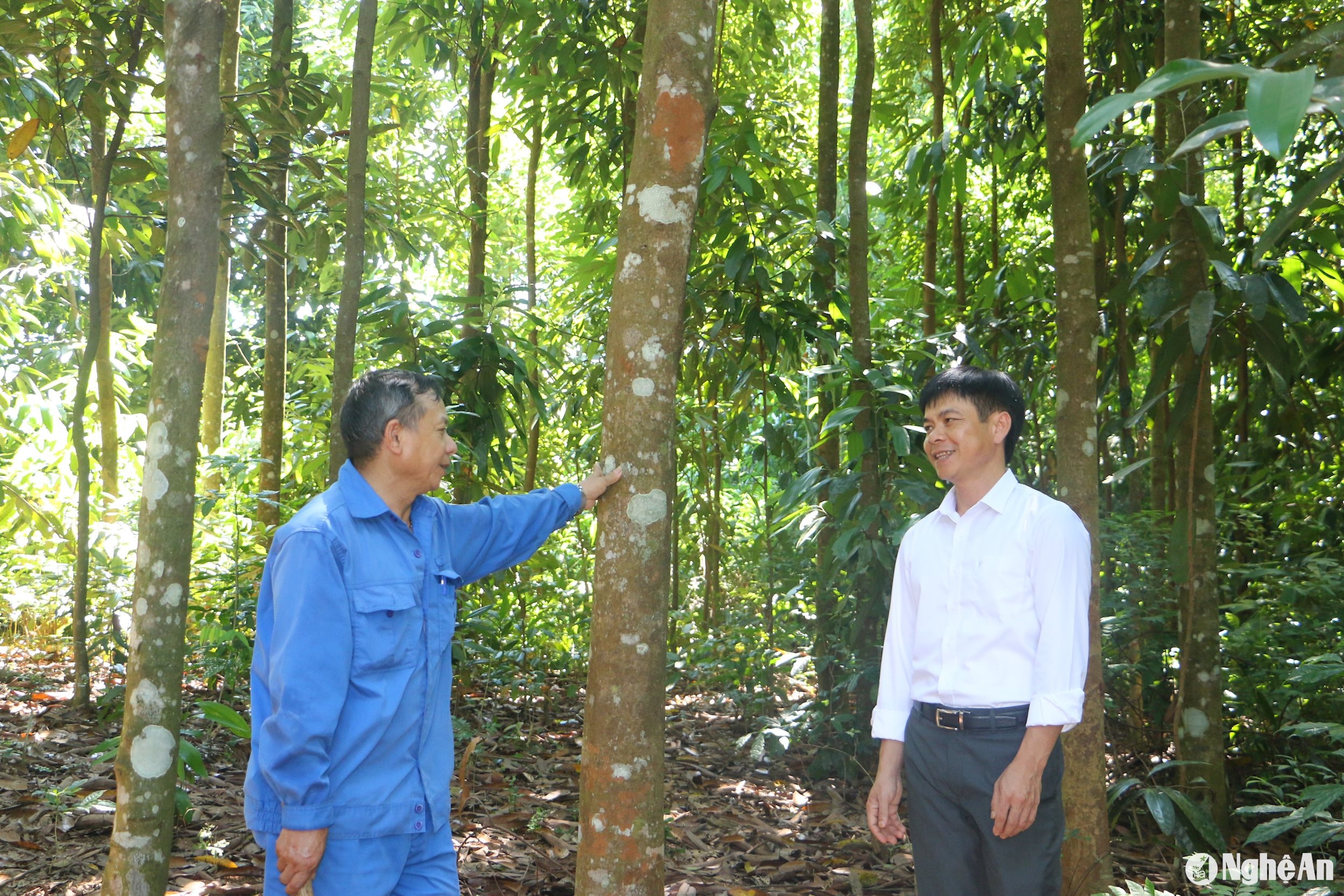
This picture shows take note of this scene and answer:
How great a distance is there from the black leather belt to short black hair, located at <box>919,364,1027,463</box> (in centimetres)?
57

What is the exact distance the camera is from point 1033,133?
16.3 ft

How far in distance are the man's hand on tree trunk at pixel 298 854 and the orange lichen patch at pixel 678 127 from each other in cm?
155

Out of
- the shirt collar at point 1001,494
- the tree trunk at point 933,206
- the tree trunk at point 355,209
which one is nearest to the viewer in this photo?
the shirt collar at point 1001,494

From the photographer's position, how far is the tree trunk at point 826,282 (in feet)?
13.6

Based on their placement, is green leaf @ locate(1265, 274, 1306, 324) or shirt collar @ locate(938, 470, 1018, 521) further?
green leaf @ locate(1265, 274, 1306, 324)

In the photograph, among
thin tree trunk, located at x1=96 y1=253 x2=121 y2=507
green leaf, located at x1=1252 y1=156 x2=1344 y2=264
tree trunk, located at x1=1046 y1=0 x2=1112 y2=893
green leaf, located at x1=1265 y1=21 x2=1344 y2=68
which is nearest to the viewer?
green leaf, located at x1=1252 y1=156 x2=1344 y2=264

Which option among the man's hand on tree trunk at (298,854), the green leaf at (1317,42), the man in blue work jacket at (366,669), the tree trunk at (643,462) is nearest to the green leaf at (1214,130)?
the green leaf at (1317,42)

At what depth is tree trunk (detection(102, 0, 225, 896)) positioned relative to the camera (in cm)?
238

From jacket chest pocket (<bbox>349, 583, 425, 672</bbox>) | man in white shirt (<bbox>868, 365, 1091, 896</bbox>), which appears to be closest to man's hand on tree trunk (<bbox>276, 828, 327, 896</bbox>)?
jacket chest pocket (<bbox>349, 583, 425, 672</bbox>)

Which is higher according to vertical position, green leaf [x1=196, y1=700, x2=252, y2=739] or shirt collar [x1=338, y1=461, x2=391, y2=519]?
shirt collar [x1=338, y1=461, x2=391, y2=519]

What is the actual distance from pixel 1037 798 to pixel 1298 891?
2.02 feet

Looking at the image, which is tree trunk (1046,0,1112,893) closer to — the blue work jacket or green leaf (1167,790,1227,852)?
green leaf (1167,790,1227,852)

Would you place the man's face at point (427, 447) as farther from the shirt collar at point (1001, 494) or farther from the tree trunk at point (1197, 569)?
the tree trunk at point (1197, 569)

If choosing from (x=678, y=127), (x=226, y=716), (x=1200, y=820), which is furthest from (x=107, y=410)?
(x=1200, y=820)
